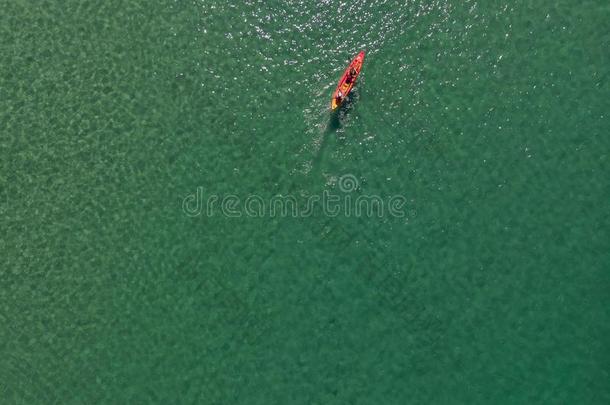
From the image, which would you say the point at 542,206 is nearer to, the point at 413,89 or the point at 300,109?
the point at 413,89

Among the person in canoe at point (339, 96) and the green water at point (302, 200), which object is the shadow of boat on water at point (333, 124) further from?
the person in canoe at point (339, 96)

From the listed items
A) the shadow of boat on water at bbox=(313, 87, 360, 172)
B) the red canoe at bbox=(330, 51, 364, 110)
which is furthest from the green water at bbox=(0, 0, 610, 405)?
the red canoe at bbox=(330, 51, 364, 110)

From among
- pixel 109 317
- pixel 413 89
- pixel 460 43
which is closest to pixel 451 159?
pixel 413 89

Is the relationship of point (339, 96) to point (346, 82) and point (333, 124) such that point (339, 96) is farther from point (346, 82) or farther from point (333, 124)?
point (333, 124)

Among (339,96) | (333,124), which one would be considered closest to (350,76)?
(339,96)

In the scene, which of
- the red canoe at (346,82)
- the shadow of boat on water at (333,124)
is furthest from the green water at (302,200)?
the red canoe at (346,82)

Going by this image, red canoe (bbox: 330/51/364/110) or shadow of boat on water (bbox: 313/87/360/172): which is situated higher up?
red canoe (bbox: 330/51/364/110)

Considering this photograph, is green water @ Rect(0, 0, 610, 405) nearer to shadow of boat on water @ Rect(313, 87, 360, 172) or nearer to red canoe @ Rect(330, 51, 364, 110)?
shadow of boat on water @ Rect(313, 87, 360, 172)

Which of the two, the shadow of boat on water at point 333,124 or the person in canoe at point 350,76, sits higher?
the person in canoe at point 350,76
